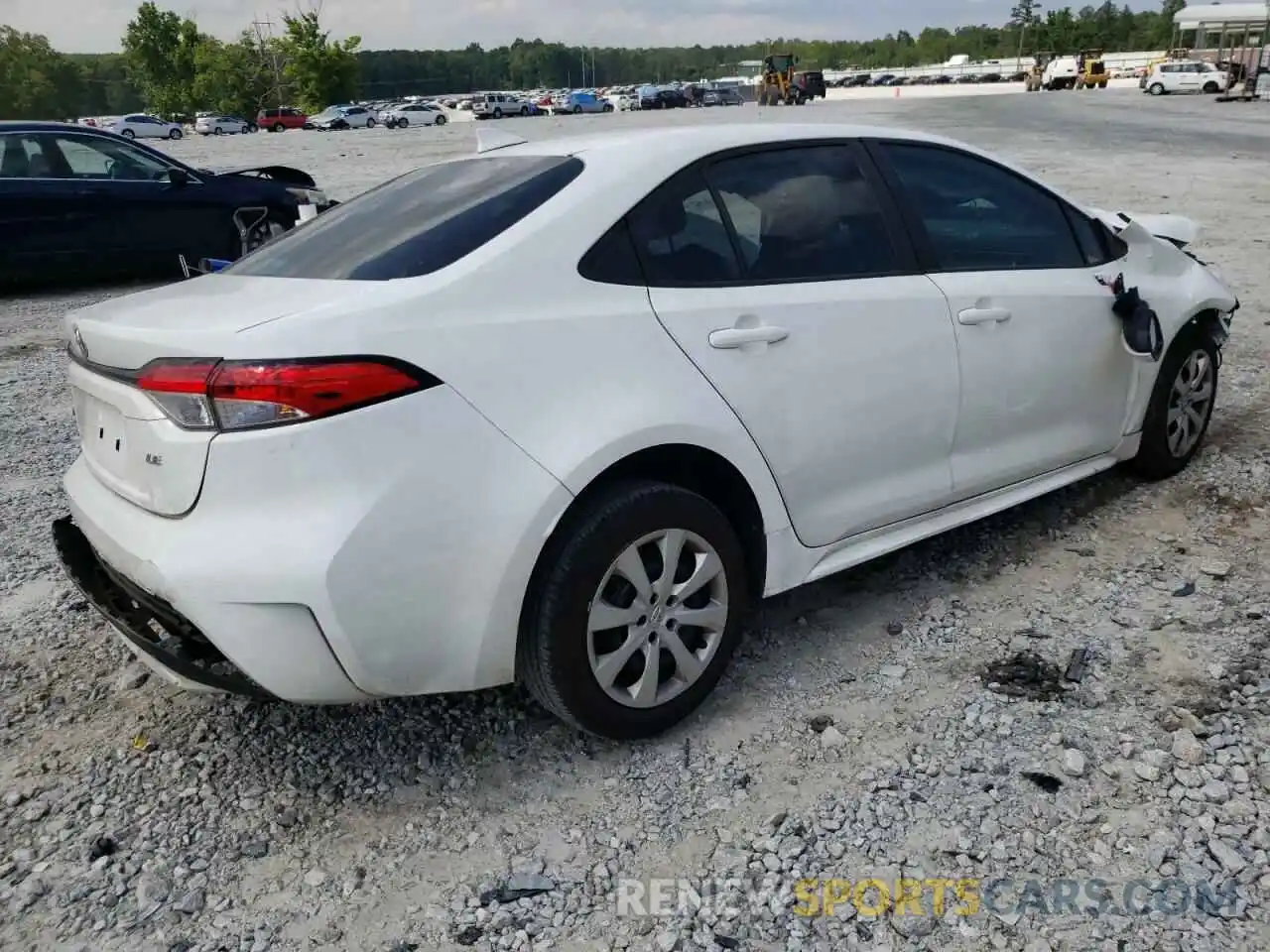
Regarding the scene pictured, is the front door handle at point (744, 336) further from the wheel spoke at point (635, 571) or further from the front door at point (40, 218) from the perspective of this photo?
the front door at point (40, 218)

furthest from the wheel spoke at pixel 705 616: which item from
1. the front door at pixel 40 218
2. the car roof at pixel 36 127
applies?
the car roof at pixel 36 127

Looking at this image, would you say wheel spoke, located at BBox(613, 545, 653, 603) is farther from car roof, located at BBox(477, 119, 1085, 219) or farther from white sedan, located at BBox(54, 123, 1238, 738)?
car roof, located at BBox(477, 119, 1085, 219)

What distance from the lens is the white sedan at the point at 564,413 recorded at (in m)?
2.28

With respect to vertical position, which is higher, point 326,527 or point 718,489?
point 326,527

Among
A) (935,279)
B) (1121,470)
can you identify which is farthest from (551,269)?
(1121,470)

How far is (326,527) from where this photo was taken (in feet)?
7.35

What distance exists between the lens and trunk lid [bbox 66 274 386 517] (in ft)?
7.65

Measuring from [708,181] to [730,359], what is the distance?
1.82ft

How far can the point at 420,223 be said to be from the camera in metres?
2.81

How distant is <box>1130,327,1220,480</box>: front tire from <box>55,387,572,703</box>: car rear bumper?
9.70 ft

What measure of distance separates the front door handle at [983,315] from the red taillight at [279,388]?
6.09 feet

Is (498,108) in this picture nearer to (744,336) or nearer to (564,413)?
(744,336)

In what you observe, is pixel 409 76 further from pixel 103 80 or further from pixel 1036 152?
pixel 1036 152

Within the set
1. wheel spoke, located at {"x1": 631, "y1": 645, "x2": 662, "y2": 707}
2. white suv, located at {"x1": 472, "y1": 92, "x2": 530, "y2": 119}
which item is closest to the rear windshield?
wheel spoke, located at {"x1": 631, "y1": 645, "x2": 662, "y2": 707}
